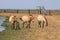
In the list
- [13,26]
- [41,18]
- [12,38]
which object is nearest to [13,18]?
[13,26]

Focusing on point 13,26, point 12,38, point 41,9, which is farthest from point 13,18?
point 41,9

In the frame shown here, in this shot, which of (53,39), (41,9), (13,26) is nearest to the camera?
(53,39)

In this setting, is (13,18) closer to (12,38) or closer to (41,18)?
(41,18)

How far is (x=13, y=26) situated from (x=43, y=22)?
2856 millimetres

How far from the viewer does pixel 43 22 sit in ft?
75.6

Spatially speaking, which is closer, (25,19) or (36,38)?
(36,38)

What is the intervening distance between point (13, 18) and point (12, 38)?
5.59 meters

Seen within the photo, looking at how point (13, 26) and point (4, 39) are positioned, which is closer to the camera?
point (4, 39)

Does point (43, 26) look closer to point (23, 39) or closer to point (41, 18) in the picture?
point (41, 18)

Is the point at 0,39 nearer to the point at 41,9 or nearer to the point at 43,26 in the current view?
the point at 43,26

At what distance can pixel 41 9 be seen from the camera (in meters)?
41.9

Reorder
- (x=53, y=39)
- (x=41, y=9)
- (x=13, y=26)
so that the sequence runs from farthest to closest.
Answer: (x=41, y=9)
(x=13, y=26)
(x=53, y=39)

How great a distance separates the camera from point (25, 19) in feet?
75.2

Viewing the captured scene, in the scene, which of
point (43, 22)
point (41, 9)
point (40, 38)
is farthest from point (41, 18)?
point (41, 9)
